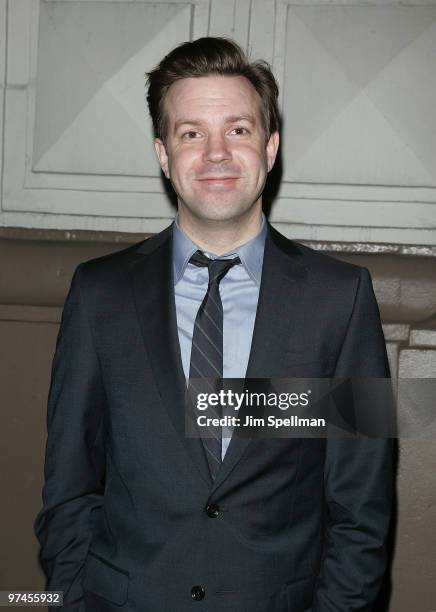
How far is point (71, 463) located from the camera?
1711 millimetres

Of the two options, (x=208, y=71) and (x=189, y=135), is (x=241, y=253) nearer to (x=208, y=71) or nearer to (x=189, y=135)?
(x=189, y=135)

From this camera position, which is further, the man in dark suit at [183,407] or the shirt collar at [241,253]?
the shirt collar at [241,253]

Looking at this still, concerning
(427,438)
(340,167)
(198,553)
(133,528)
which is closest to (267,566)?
(198,553)

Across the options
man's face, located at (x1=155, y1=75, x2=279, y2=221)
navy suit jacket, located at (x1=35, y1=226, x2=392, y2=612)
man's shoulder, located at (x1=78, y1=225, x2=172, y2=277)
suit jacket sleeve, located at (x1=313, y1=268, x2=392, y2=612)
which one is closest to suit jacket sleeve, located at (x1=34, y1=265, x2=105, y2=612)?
navy suit jacket, located at (x1=35, y1=226, x2=392, y2=612)

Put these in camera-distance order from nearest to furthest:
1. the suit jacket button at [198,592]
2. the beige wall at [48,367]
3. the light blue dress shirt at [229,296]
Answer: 1. the suit jacket button at [198,592]
2. the light blue dress shirt at [229,296]
3. the beige wall at [48,367]

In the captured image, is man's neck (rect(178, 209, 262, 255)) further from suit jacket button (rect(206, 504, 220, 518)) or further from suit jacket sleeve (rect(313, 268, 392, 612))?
suit jacket button (rect(206, 504, 220, 518))

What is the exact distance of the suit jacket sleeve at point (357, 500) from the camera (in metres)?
1.58

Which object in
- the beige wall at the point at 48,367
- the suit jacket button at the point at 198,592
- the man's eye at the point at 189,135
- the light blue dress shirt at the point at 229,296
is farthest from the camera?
the beige wall at the point at 48,367

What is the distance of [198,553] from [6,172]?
5.04 feet

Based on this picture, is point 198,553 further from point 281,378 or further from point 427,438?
point 427,438

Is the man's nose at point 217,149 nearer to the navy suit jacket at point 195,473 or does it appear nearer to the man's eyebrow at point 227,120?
the man's eyebrow at point 227,120

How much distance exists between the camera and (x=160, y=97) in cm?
186

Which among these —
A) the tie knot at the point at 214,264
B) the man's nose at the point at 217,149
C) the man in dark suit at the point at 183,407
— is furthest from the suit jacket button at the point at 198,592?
the man's nose at the point at 217,149

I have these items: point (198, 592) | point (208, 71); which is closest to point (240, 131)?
point (208, 71)
